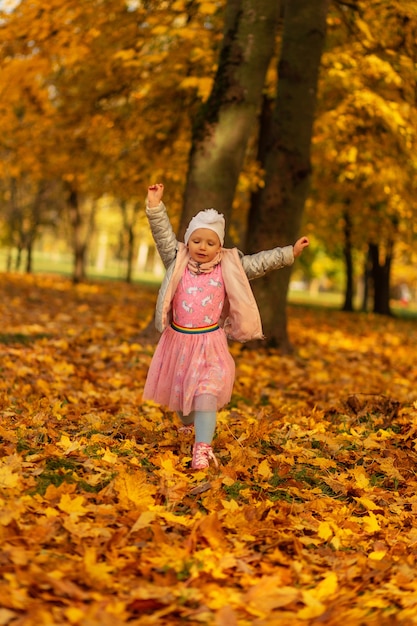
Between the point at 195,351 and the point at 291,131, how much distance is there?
641cm

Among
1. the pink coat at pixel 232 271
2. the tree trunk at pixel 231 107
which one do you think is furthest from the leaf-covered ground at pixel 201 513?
the tree trunk at pixel 231 107

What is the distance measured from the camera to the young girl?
181 inches

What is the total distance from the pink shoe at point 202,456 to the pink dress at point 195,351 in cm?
23

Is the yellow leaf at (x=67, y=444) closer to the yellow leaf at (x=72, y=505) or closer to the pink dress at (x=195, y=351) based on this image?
the pink dress at (x=195, y=351)

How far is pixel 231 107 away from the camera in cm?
894

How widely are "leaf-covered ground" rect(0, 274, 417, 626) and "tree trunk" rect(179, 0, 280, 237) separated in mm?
2639

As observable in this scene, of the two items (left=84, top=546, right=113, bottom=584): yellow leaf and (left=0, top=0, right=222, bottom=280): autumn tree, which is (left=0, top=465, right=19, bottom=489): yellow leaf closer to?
(left=84, top=546, right=113, bottom=584): yellow leaf

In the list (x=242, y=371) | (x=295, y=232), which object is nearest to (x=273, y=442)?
(x=242, y=371)

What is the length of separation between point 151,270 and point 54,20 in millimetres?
60251

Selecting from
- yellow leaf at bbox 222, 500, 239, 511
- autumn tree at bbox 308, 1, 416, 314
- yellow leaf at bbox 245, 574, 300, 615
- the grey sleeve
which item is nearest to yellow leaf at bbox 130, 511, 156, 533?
yellow leaf at bbox 222, 500, 239, 511

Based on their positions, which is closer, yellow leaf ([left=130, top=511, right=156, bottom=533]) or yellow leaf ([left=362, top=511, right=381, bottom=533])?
yellow leaf ([left=130, top=511, right=156, bottom=533])

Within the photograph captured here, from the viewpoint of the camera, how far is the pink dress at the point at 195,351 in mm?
4629

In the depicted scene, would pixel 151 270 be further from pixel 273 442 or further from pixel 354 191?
pixel 273 442

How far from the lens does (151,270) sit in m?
70.8
